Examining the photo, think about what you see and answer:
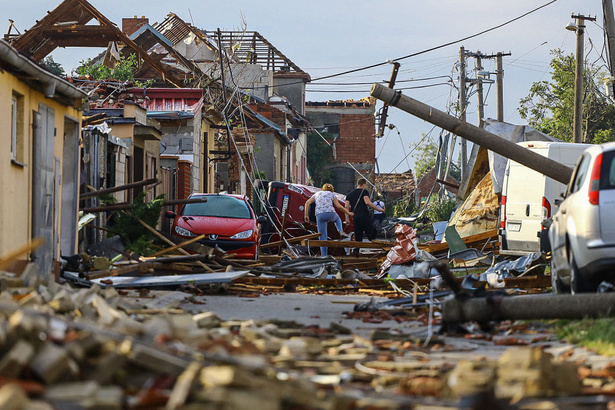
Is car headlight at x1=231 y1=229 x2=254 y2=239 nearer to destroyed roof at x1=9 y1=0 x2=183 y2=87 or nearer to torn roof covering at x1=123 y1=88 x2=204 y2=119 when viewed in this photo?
torn roof covering at x1=123 y1=88 x2=204 y2=119

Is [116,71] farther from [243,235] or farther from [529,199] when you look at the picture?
[529,199]

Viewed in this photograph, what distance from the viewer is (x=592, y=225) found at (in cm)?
952

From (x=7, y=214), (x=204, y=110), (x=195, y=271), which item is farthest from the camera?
(x=204, y=110)

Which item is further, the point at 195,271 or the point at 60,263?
the point at 195,271

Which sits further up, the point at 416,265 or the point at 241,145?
the point at 241,145

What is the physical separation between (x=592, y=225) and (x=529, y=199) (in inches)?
363

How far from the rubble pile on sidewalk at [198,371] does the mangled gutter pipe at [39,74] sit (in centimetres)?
546

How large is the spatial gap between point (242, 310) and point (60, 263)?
434 centimetres

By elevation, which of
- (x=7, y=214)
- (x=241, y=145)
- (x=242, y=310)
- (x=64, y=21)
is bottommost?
(x=242, y=310)

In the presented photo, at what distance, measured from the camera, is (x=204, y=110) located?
35.7 m

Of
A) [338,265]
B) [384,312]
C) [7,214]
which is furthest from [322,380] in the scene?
[338,265]

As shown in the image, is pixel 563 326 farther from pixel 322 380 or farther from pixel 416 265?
pixel 416 265

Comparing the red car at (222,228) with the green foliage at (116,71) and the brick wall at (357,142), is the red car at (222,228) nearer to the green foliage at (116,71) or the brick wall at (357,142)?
the green foliage at (116,71)

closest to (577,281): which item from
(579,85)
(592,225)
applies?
(592,225)
